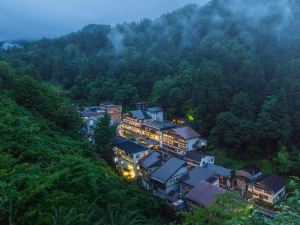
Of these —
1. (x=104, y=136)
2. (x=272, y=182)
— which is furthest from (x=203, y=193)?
(x=104, y=136)

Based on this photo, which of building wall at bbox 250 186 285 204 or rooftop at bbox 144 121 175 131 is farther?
rooftop at bbox 144 121 175 131

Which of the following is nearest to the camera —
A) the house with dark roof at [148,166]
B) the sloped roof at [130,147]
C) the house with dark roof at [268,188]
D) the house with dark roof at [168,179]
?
the house with dark roof at [268,188]

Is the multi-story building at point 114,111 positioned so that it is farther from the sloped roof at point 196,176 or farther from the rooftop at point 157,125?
the sloped roof at point 196,176

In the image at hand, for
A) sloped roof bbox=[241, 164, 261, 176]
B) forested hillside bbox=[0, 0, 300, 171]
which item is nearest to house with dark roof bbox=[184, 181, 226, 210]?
sloped roof bbox=[241, 164, 261, 176]

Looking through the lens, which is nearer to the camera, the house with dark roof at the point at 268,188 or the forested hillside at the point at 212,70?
the house with dark roof at the point at 268,188

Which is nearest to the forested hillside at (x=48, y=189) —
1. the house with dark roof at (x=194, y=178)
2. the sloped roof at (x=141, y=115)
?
the house with dark roof at (x=194, y=178)

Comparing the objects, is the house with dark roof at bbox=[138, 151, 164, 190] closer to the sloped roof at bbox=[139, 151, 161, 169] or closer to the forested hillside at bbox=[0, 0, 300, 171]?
the sloped roof at bbox=[139, 151, 161, 169]
